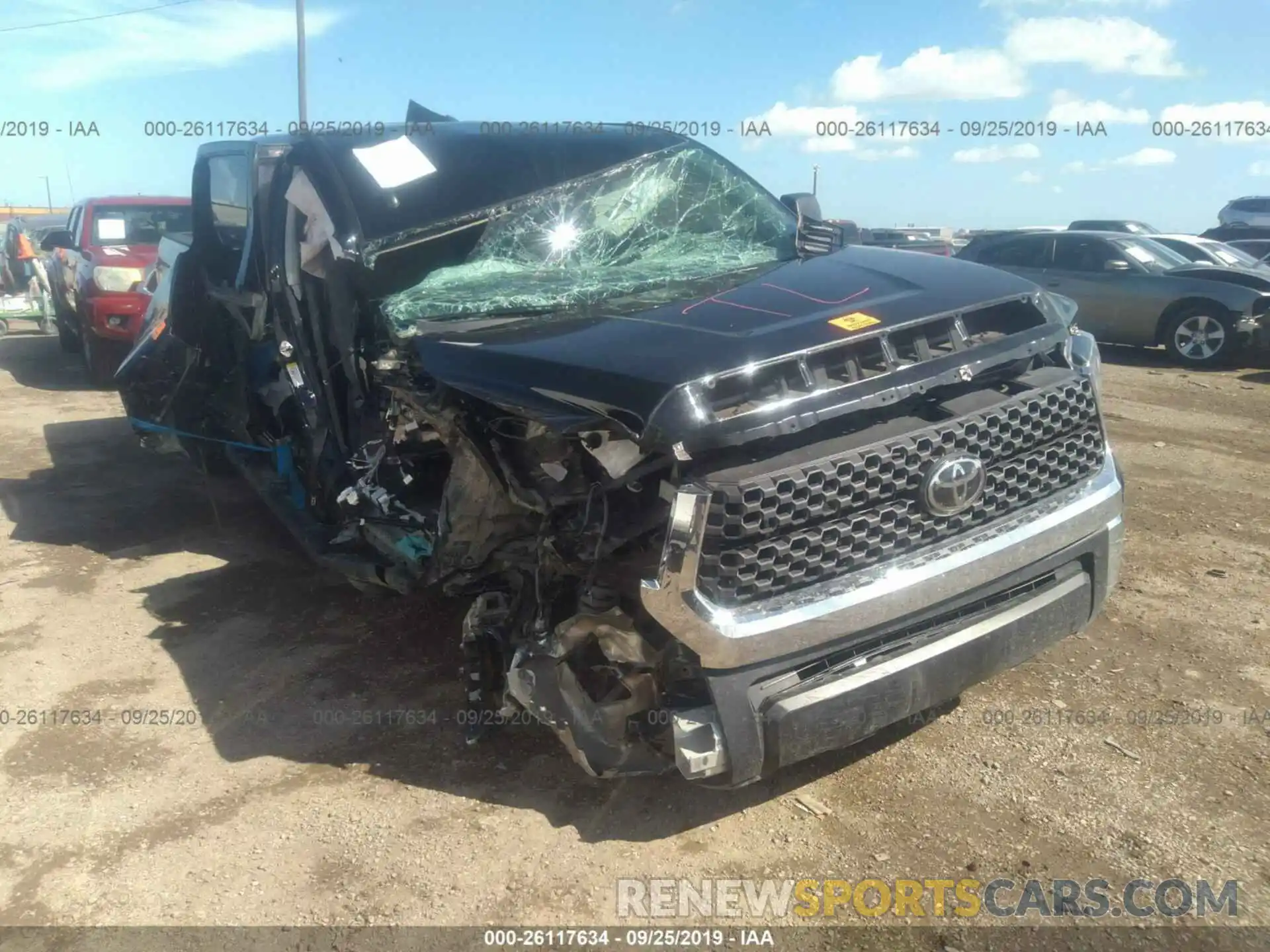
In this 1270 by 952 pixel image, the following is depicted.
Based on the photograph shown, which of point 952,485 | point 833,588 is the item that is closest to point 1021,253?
point 952,485

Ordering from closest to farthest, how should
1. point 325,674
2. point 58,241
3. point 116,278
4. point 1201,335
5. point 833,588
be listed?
1. point 833,588
2. point 325,674
3. point 116,278
4. point 58,241
5. point 1201,335

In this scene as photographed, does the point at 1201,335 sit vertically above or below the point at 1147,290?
below

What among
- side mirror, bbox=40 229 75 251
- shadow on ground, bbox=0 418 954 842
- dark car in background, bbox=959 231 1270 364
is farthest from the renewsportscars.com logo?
side mirror, bbox=40 229 75 251

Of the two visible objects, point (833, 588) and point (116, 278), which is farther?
point (116, 278)

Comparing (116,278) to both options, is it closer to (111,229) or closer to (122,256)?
(122,256)

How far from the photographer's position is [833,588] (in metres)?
2.45

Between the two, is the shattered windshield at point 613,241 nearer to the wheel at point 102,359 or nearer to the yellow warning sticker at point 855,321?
the yellow warning sticker at point 855,321

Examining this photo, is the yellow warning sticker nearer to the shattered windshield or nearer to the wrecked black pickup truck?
the wrecked black pickup truck

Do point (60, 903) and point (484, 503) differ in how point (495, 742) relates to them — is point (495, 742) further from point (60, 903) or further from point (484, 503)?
point (60, 903)

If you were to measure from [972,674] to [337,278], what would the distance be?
2.66 metres

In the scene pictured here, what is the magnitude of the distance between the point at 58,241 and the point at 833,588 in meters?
9.75

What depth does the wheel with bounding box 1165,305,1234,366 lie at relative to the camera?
388 inches

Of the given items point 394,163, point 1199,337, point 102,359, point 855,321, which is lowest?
point 102,359

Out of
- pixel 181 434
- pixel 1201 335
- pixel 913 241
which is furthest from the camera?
pixel 913 241
